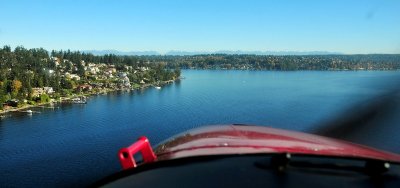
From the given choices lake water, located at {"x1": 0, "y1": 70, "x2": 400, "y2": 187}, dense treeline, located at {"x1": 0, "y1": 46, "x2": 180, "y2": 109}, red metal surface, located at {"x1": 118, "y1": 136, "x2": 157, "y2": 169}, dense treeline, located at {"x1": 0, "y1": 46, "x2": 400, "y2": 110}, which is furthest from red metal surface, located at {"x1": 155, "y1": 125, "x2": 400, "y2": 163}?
dense treeline, located at {"x1": 0, "y1": 46, "x2": 180, "y2": 109}

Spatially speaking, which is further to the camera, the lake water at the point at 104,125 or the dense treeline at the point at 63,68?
the dense treeline at the point at 63,68

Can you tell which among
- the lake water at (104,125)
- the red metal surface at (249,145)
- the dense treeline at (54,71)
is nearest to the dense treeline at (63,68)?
the dense treeline at (54,71)

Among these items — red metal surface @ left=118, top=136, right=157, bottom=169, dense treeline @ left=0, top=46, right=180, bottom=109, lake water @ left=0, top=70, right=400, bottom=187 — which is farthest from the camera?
dense treeline @ left=0, top=46, right=180, bottom=109

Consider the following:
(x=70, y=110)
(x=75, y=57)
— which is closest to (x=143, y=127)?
(x=70, y=110)

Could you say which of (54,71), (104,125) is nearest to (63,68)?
(54,71)

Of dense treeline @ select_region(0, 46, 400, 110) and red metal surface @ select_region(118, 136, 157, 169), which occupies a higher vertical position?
red metal surface @ select_region(118, 136, 157, 169)

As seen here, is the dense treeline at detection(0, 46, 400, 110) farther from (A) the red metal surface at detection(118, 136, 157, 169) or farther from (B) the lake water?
(A) the red metal surface at detection(118, 136, 157, 169)

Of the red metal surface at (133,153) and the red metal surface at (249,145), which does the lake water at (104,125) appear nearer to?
the red metal surface at (249,145)
